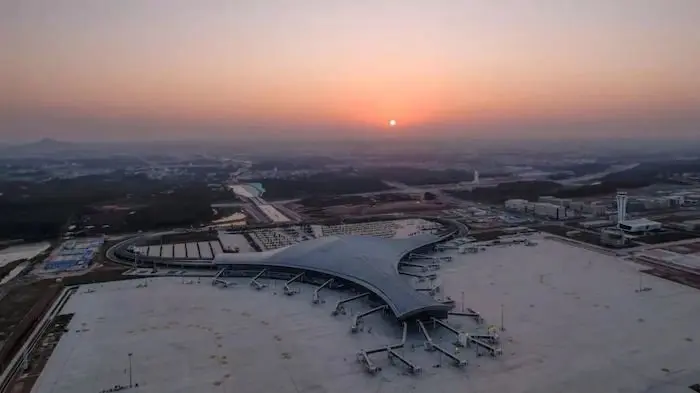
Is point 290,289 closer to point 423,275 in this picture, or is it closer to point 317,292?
point 317,292

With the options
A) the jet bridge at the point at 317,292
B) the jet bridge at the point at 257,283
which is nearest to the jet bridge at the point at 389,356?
the jet bridge at the point at 317,292

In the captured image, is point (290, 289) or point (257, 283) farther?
point (257, 283)

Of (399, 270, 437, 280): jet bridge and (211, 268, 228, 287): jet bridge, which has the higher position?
(211, 268, 228, 287): jet bridge

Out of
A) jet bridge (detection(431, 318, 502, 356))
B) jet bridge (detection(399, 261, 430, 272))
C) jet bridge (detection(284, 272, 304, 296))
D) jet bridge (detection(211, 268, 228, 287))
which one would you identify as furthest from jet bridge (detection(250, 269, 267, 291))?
jet bridge (detection(431, 318, 502, 356))

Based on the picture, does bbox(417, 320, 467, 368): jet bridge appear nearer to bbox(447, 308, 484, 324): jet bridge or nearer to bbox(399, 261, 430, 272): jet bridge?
bbox(447, 308, 484, 324): jet bridge

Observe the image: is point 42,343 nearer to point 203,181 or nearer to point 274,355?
point 274,355

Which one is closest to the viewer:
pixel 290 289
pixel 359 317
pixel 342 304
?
pixel 359 317

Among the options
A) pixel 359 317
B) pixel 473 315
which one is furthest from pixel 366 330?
pixel 473 315

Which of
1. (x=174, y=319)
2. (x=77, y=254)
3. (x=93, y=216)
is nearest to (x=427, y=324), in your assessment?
(x=174, y=319)
